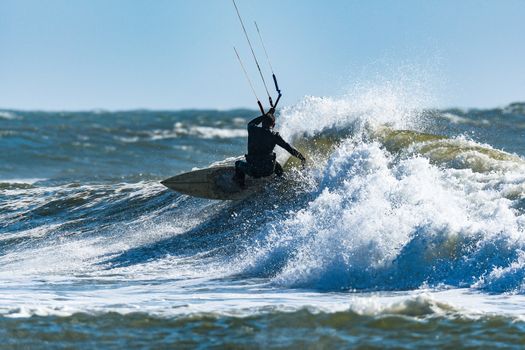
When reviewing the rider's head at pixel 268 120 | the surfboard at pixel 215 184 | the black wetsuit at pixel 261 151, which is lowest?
the surfboard at pixel 215 184

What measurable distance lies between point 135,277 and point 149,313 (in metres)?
2.61

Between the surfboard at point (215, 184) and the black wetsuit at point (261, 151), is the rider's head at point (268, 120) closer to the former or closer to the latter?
the black wetsuit at point (261, 151)

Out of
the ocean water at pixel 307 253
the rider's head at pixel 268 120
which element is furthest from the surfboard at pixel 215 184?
the rider's head at pixel 268 120

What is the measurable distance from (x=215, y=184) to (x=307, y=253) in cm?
355

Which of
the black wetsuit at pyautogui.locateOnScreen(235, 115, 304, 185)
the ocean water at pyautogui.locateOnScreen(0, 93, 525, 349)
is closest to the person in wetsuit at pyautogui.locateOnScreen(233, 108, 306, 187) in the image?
the black wetsuit at pyautogui.locateOnScreen(235, 115, 304, 185)

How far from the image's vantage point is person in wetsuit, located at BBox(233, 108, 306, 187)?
12.1m

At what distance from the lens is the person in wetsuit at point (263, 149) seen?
12141 millimetres

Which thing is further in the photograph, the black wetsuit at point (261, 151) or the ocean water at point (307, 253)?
the black wetsuit at point (261, 151)

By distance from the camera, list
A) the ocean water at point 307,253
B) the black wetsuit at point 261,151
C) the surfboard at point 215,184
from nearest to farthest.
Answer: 1. the ocean water at point 307,253
2. the black wetsuit at point 261,151
3. the surfboard at point 215,184

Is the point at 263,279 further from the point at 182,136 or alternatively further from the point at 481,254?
the point at 182,136

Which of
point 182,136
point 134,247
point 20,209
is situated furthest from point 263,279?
→ point 182,136

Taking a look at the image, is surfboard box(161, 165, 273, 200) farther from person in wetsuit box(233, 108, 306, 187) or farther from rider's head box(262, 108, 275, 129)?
rider's head box(262, 108, 275, 129)

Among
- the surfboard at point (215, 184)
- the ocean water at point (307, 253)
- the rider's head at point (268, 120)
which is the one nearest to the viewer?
the ocean water at point (307, 253)

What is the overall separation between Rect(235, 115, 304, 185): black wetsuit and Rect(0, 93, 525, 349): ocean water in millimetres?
586
